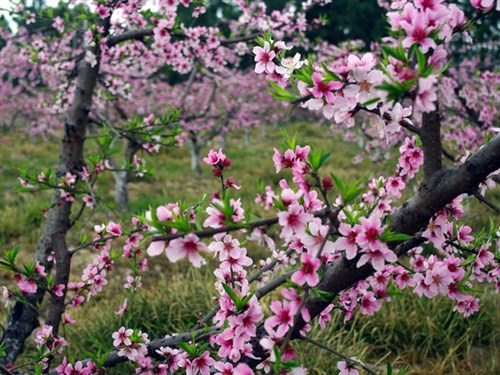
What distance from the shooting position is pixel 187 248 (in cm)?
114

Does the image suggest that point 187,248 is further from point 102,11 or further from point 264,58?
point 102,11

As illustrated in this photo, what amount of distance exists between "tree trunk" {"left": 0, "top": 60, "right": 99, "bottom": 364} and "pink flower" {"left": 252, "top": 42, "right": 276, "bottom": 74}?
6.44 ft

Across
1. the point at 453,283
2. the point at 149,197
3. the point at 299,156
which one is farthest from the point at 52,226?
the point at 149,197

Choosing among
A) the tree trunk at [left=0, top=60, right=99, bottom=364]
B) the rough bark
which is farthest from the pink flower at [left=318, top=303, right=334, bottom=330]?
the tree trunk at [left=0, top=60, right=99, bottom=364]

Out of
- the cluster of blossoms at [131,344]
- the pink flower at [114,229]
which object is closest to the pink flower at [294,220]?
the cluster of blossoms at [131,344]

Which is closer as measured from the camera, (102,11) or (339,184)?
(339,184)

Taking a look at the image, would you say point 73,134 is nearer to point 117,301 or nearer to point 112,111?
point 117,301

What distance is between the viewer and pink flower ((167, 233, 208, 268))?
3.63ft

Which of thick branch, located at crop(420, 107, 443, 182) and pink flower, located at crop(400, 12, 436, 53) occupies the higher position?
pink flower, located at crop(400, 12, 436, 53)

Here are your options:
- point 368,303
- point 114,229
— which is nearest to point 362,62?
point 368,303

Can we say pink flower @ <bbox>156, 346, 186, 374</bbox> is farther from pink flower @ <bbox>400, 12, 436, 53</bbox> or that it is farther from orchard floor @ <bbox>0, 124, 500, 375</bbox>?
pink flower @ <bbox>400, 12, 436, 53</bbox>

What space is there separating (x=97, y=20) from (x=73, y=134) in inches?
57.1

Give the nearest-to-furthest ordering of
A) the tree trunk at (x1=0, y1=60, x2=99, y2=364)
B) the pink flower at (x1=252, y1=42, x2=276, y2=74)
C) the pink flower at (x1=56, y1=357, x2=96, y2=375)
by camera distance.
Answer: the pink flower at (x1=252, y1=42, x2=276, y2=74)
the pink flower at (x1=56, y1=357, x2=96, y2=375)
the tree trunk at (x1=0, y1=60, x2=99, y2=364)

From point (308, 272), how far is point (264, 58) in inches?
31.8
